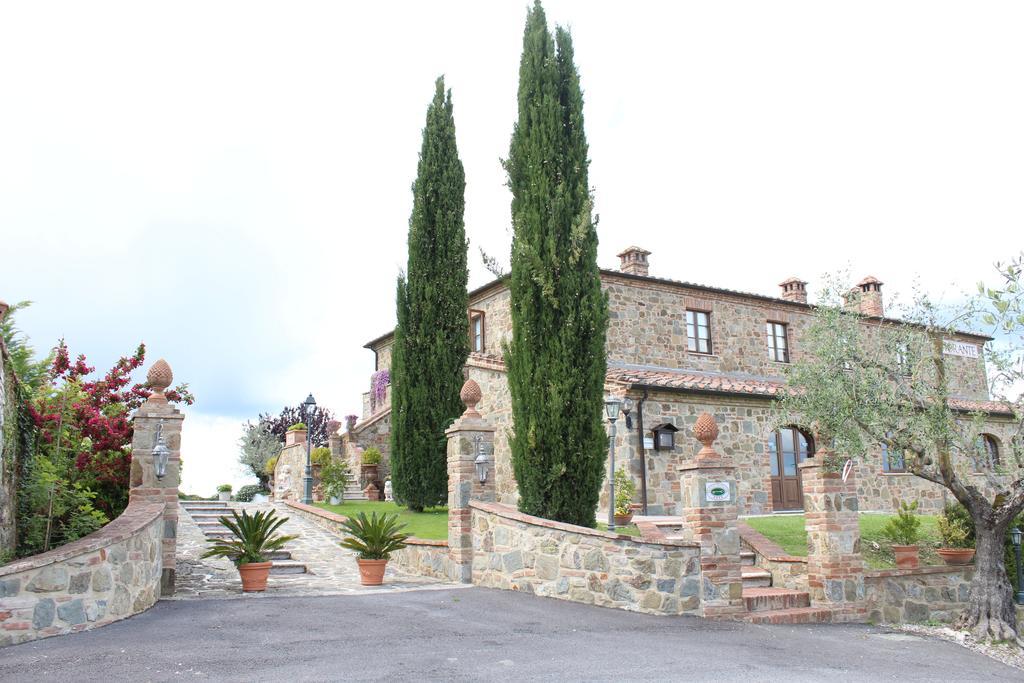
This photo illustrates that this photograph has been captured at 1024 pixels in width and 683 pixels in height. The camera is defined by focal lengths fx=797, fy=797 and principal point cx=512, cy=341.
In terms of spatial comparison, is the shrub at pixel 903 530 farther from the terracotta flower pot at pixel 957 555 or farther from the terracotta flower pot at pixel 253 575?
the terracotta flower pot at pixel 253 575

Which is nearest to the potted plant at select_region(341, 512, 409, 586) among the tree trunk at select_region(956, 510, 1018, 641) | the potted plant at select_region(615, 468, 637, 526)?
the potted plant at select_region(615, 468, 637, 526)

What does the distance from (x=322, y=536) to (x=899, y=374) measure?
424 inches

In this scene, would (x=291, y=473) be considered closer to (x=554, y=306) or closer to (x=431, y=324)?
(x=431, y=324)

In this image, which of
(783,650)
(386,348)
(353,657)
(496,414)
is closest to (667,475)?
(496,414)

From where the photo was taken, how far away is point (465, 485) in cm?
1187

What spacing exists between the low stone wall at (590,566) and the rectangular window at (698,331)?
11609 mm

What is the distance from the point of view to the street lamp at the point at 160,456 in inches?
403

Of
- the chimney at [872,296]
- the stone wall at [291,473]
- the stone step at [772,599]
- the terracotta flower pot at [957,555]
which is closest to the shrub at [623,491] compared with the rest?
the stone step at [772,599]

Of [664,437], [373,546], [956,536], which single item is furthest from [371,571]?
[956,536]

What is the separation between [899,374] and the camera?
11.2 meters

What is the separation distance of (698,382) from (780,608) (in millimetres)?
7517

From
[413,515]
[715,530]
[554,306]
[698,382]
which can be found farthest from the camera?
[698,382]

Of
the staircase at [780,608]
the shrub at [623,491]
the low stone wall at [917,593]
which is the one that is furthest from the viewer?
the shrub at [623,491]

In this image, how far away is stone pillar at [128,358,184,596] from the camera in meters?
10.2
